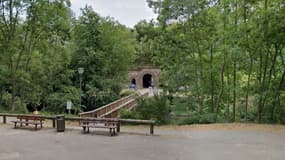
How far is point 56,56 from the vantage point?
64.1 feet

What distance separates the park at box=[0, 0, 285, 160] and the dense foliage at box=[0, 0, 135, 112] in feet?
0.22

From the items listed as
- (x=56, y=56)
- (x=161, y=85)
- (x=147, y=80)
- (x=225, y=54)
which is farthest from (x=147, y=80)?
(x=225, y=54)

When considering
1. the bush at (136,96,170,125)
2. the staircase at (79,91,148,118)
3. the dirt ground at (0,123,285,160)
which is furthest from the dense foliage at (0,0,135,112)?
the bush at (136,96,170,125)

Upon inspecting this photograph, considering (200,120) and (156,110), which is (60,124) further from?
(200,120)

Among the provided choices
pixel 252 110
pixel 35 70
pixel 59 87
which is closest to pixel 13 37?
pixel 35 70

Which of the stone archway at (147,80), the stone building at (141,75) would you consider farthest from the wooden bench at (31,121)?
the stone archway at (147,80)

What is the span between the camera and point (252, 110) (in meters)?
13.4

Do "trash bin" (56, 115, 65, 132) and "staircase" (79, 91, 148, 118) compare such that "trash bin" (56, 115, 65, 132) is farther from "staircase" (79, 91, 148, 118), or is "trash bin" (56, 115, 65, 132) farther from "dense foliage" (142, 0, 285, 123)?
"dense foliage" (142, 0, 285, 123)

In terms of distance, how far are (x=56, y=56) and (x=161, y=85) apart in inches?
299

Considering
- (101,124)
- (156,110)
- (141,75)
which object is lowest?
(101,124)

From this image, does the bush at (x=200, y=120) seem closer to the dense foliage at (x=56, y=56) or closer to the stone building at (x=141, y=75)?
the dense foliage at (x=56, y=56)

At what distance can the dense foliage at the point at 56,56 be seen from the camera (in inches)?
645

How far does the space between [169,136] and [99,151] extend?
2838 mm

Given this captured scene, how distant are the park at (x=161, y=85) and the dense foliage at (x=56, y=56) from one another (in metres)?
0.07
